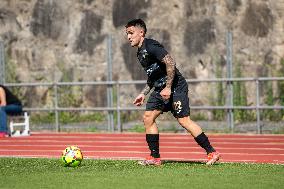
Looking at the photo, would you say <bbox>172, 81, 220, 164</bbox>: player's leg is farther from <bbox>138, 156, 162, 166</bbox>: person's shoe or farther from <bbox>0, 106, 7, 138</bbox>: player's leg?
<bbox>0, 106, 7, 138</bbox>: player's leg

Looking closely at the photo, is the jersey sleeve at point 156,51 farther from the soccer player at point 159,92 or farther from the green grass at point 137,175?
the green grass at point 137,175

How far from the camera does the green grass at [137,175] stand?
994cm

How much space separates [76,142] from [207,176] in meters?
8.07

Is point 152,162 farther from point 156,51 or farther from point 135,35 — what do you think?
point 135,35

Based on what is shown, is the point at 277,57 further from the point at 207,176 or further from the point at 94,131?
the point at 207,176

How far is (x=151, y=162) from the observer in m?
12.5

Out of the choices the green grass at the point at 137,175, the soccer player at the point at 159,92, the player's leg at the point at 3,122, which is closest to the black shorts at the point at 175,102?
the soccer player at the point at 159,92

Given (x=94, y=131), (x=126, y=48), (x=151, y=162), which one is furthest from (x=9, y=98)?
(x=151, y=162)

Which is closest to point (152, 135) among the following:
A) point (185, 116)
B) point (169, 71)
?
point (185, 116)

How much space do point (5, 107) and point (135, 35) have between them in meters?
8.58

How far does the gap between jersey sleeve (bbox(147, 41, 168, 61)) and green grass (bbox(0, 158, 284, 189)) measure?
153cm

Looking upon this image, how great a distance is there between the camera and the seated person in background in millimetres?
20047

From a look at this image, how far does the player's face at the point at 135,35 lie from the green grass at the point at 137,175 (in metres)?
1.73

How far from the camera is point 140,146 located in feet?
55.5
